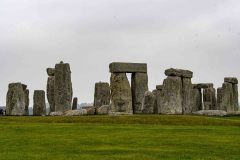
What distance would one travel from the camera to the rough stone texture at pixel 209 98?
49.8 m

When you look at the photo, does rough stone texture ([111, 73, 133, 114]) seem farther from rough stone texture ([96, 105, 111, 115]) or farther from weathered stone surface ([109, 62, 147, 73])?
rough stone texture ([96, 105, 111, 115])

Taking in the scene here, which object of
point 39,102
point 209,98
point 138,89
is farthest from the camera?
point 209,98

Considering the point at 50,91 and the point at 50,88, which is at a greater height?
the point at 50,88

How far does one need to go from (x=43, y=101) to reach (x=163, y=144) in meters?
28.0

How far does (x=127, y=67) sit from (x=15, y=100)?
Answer: 8.61 metres

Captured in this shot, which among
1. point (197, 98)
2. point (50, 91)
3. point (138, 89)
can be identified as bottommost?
point (197, 98)

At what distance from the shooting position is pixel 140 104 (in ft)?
134

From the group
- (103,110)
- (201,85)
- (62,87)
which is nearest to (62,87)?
(62,87)

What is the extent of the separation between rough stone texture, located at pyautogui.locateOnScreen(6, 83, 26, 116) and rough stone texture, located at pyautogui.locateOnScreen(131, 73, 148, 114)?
27.0 feet

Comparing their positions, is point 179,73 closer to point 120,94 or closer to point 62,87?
point 120,94

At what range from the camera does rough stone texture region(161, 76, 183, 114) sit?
3809 cm

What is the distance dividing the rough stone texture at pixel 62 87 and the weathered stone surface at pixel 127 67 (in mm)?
4245

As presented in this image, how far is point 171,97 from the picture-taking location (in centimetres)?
3816

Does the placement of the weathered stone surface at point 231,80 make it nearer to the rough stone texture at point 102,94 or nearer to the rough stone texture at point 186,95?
the rough stone texture at point 186,95
